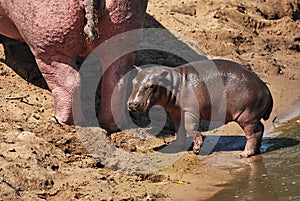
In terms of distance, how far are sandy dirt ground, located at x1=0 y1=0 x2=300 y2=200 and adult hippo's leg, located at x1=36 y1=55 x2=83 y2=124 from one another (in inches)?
5.8

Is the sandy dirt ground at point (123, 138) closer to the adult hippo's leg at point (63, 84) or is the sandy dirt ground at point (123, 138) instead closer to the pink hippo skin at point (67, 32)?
the adult hippo's leg at point (63, 84)

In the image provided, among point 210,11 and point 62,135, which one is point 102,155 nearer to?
point 62,135

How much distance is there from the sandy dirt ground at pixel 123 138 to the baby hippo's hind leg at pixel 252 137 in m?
0.09

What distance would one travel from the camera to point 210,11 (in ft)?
32.7

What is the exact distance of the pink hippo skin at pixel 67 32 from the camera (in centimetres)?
606

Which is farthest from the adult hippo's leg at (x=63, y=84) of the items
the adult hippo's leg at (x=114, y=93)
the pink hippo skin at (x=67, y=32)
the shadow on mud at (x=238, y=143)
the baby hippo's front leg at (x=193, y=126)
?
the baby hippo's front leg at (x=193, y=126)

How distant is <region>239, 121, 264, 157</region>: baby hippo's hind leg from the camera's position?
641cm

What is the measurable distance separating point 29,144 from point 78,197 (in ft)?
2.92

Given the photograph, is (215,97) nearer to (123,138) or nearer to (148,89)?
(148,89)

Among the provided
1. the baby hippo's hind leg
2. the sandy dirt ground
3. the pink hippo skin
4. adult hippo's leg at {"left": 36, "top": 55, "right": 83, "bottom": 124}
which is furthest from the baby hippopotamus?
adult hippo's leg at {"left": 36, "top": 55, "right": 83, "bottom": 124}

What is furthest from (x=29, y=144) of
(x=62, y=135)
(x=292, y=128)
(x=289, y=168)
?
(x=292, y=128)

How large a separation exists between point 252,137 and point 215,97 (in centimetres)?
52

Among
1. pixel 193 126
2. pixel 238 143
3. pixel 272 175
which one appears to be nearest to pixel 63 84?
pixel 193 126

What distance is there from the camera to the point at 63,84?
6422 mm
